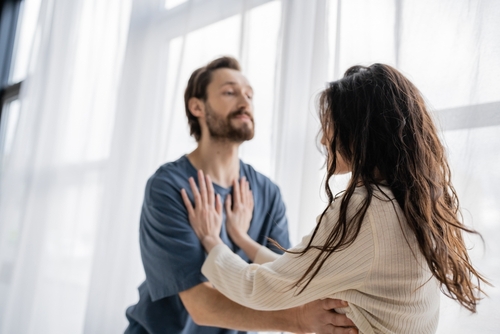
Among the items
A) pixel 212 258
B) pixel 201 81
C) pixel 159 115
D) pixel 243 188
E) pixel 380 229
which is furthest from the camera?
pixel 159 115

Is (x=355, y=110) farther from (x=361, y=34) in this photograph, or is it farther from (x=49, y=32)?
(x=49, y=32)

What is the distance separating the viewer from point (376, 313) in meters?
0.82

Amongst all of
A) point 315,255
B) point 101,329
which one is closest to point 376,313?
point 315,255

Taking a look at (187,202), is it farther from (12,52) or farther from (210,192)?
(12,52)

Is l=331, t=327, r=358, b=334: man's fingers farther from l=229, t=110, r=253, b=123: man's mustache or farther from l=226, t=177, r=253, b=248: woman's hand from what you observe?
l=229, t=110, r=253, b=123: man's mustache

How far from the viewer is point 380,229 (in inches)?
31.4

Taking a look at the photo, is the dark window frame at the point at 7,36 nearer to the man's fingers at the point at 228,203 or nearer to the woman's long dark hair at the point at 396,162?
the man's fingers at the point at 228,203

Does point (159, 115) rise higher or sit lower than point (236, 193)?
higher

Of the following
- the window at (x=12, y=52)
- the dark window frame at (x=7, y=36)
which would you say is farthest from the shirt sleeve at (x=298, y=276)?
the dark window frame at (x=7, y=36)

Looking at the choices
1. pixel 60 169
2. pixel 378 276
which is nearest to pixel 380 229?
pixel 378 276

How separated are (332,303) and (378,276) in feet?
0.57

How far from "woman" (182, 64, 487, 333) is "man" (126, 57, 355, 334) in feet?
0.41

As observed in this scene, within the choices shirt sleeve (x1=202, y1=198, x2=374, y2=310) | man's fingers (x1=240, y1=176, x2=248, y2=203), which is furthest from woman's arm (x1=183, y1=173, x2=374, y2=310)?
man's fingers (x1=240, y1=176, x2=248, y2=203)

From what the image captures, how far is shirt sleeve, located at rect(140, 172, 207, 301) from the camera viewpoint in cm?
121
